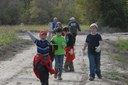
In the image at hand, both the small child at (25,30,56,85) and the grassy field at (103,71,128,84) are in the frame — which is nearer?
the small child at (25,30,56,85)

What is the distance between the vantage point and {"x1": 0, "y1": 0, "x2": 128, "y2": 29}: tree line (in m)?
58.3

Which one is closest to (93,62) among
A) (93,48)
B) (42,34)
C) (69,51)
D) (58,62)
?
(93,48)

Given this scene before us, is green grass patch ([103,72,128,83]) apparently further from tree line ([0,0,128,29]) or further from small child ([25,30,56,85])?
tree line ([0,0,128,29])

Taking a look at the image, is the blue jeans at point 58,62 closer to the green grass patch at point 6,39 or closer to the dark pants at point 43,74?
the dark pants at point 43,74

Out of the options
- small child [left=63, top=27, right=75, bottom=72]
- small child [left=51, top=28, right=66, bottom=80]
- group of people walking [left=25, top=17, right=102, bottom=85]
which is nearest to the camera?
group of people walking [left=25, top=17, right=102, bottom=85]

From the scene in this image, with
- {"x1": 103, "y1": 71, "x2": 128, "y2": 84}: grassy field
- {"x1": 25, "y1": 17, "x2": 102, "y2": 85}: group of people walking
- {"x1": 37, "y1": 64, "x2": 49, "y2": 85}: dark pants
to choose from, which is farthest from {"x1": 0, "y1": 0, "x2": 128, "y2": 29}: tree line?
{"x1": 37, "y1": 64, "x2": 49, "y2": 85}: dark pants

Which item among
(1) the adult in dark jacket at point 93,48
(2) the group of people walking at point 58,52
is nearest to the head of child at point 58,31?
(2) the group of people walking at point 58,52

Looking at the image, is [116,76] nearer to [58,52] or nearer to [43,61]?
[58,52]

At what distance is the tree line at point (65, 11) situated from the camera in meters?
58.3

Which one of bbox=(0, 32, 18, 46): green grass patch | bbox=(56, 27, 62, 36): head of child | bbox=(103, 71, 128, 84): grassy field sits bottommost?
bbox=(103, 71, 128, 84): grassy field

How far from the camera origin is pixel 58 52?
46.2ft

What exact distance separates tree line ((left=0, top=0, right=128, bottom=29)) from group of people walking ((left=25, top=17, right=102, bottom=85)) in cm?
4253

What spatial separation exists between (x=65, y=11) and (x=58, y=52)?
7793 centimetres

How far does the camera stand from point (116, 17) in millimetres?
58281
